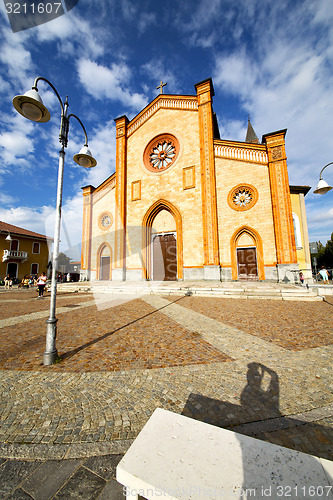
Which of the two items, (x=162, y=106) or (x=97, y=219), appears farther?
(x=97, y=219)

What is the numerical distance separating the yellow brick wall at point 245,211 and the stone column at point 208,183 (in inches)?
24.7

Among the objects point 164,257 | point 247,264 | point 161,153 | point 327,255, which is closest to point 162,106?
point 161,153

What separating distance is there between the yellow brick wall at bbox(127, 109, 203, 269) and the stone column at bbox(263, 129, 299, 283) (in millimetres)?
5289

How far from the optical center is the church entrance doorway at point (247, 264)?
48.1ft

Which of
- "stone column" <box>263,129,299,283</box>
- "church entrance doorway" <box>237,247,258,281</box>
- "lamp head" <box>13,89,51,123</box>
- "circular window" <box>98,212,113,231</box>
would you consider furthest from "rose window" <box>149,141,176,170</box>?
"lamp head" <box>13,89,51,123</box>

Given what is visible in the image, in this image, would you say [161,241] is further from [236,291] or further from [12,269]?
[12,269]

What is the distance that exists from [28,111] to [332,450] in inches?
246

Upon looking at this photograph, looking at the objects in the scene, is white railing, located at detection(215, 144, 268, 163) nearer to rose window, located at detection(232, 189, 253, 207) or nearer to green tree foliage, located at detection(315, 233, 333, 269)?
rose window, located at detection(232, 189, 253, 207)

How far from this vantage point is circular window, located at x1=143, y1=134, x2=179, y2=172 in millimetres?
18250

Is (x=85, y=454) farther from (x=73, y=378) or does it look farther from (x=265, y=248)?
(x=265, y=248)

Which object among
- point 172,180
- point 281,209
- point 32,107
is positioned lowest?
point 32,107

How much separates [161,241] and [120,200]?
18.4ft

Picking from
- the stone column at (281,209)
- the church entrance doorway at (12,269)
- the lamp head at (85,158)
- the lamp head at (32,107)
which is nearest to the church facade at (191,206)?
the stone column at (281,209)

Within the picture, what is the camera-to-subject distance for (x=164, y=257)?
58.5ft
